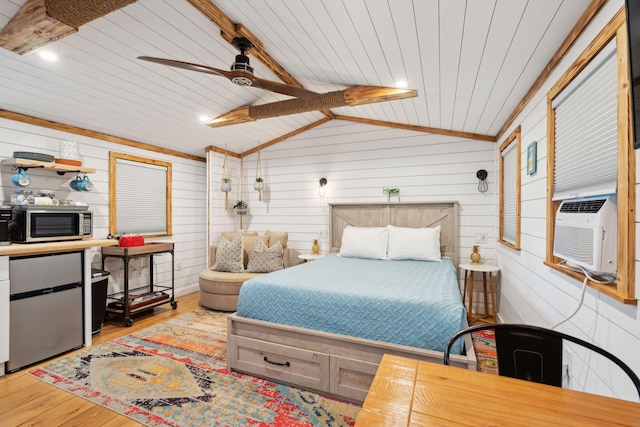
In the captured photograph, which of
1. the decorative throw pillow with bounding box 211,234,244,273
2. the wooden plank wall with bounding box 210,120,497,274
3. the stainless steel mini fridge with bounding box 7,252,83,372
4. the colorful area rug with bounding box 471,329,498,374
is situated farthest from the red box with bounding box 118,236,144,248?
the colorful area rug with bounding box 471,329,498,374

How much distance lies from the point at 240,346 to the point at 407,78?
8.61 ft

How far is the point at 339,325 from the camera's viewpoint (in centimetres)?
206

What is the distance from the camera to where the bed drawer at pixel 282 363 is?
6.91 ft

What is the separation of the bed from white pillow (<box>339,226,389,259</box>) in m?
0.94

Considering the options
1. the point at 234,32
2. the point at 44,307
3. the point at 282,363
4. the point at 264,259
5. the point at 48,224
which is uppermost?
the point at 234,32

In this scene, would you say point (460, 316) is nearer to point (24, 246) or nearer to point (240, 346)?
point (240, 346)

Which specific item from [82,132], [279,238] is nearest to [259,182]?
[279,238]

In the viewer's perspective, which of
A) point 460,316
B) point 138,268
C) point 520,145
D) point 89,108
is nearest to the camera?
point 460,316

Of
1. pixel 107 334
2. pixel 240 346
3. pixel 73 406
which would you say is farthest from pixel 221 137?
pixel 73 406

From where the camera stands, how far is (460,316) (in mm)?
1772

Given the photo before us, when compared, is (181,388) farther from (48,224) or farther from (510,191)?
(510,191)

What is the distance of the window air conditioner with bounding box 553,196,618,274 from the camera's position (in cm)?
128

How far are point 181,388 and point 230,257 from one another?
6.77 feet

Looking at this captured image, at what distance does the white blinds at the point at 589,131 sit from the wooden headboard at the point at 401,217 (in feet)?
6.79
